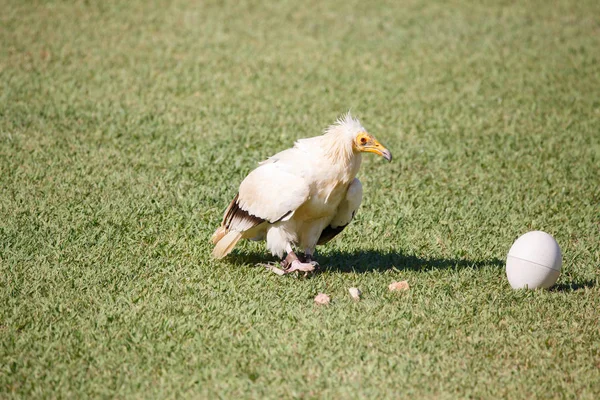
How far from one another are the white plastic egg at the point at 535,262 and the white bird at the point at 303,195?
1.29 metres

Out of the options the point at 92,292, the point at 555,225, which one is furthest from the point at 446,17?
the point at 92,292

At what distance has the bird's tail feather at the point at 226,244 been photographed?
6035 mm

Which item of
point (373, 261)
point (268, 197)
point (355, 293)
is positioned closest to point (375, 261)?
point (373, 261)

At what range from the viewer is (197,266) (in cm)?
611

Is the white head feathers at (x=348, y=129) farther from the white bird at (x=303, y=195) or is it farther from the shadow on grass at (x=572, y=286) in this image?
the shadow on grass at (x=572, y=286)

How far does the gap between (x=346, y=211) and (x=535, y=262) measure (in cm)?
158

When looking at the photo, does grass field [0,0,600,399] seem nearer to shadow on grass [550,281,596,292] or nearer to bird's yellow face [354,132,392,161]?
shadow on grass [550,281,596,292]

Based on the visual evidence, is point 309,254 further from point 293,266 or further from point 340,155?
point 340,155

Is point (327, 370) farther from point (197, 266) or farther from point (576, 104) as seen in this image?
point (576, 104)

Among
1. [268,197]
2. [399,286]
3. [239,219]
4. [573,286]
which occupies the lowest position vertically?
[573,286]

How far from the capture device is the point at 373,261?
6.45 m

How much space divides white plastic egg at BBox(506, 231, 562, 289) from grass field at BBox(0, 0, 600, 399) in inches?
5.0

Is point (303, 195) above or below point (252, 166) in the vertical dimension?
above

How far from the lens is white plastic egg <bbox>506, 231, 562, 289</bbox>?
18.5 feet
